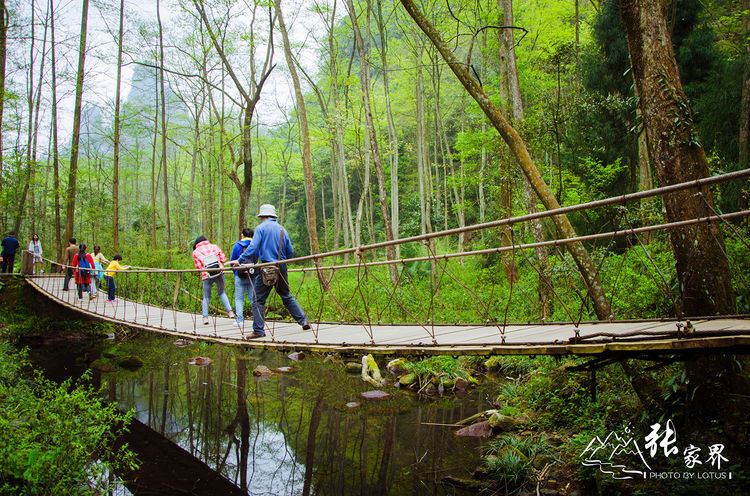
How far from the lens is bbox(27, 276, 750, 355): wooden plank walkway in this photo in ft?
8.94

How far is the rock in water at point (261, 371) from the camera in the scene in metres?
8.75

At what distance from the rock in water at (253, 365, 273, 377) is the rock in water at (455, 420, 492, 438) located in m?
4.28

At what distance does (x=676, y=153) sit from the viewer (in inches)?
141

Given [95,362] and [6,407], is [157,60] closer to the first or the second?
[95,362]

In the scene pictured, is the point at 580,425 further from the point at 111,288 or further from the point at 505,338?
the point at 111,288

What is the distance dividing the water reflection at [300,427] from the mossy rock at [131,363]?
222mm

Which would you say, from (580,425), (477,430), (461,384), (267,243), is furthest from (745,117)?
(267,243)

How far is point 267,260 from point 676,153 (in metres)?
3.69

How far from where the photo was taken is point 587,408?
198 inches

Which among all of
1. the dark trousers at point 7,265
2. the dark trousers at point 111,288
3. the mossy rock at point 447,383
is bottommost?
the mossy rock at point 447,383

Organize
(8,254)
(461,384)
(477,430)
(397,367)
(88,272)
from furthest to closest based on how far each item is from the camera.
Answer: (8,254) < (88,272) < (397,367) < (461,384) < (477,430)

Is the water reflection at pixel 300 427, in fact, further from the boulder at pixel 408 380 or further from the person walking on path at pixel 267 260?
the person walking on path at pixel 267 260

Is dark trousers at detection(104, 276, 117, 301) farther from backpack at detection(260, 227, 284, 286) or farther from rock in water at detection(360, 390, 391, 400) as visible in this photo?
backpack at detection(260, 227, 284, 286)

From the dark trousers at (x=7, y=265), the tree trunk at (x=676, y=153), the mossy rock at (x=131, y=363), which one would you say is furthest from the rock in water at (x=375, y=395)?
the dark trousers at (x=7, y=265)
